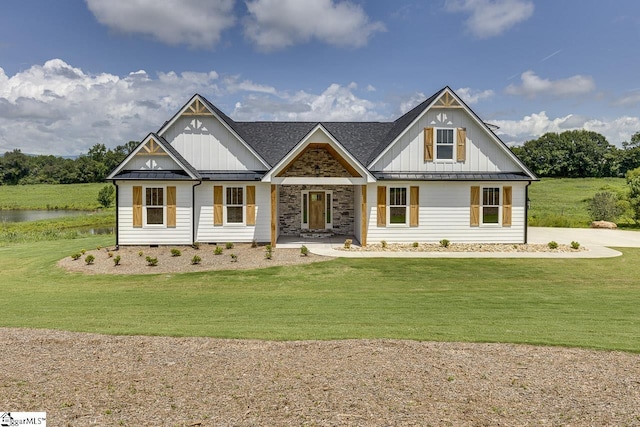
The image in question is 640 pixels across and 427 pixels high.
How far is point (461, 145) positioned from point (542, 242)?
6.07m

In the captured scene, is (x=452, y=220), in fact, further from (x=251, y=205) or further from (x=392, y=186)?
(x=251, y=205)

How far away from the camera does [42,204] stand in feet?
185

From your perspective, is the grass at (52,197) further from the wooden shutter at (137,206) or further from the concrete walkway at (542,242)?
the concrete walkway at (542,242)

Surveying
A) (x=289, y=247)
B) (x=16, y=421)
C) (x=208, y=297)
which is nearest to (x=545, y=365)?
(x=16, y=421)

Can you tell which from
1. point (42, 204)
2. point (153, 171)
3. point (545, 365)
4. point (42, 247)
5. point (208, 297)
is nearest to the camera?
point (545, 365)

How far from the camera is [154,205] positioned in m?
16.8

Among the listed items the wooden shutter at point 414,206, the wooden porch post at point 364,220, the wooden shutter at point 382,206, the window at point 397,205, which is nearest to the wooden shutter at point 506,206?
the wooden shutter at point 414,206

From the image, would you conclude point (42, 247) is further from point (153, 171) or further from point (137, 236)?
point (153, 171)

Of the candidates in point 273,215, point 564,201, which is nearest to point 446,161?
point 273,215

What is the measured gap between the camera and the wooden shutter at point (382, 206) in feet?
57.5

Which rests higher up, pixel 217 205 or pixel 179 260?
pixel 217 205

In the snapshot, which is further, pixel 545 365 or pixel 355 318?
pixel 355 318

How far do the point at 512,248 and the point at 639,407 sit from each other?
13.5m

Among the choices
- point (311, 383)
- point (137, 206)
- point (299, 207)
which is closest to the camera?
point (311, 383)
